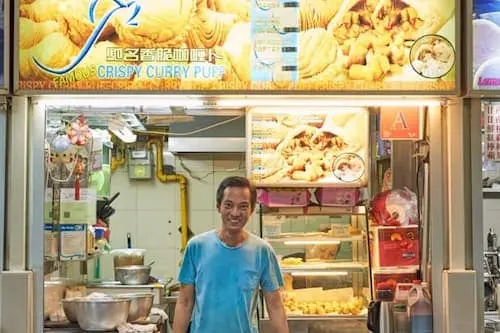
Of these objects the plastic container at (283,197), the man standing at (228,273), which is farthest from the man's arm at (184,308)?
the plastic container at (283,197)

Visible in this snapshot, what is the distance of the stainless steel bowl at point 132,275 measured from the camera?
591cm

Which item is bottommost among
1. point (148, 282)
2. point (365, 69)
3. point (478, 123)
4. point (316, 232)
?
point (148, 282)

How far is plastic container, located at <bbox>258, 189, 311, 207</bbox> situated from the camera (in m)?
4.55

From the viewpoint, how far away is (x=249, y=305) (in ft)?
11.5

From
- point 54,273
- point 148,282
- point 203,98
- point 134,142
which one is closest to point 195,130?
point 134,142

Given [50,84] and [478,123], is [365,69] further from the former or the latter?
[50,84]

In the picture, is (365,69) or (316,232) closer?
(365,69)

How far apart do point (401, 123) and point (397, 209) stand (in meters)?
0.60

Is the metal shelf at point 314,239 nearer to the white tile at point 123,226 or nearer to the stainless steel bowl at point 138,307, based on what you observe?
the stainless steel bowl at point 138,307

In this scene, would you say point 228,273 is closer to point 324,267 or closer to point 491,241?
point 324,267

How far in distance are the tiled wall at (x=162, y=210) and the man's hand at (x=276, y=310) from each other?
13.0 feet

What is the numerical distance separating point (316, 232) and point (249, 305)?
1.43m

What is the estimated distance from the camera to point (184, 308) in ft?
11.7

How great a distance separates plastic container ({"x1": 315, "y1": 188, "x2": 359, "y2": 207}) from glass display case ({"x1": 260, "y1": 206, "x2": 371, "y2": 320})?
0.05 metres
